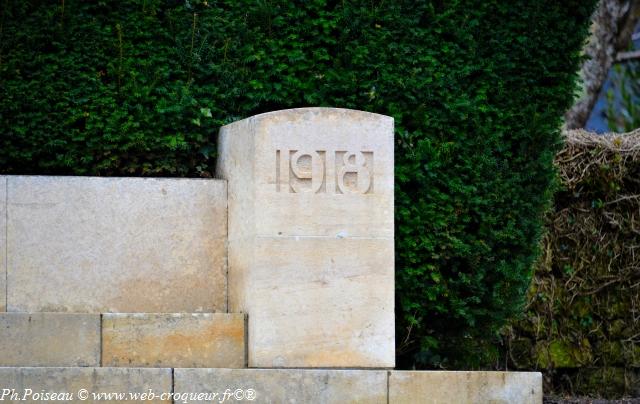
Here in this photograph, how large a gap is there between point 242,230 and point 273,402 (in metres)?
1.09

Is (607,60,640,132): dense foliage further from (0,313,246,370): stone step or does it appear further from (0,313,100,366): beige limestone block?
(0,313,100,366): beige limestone block

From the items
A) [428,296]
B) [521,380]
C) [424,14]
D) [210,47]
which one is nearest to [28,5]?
[210,47]

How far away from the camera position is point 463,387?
269 inches

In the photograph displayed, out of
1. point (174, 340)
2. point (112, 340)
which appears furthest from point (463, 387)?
point (112, 340)

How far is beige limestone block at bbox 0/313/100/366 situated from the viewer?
682 cm

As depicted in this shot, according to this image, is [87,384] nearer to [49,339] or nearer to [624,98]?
[49,339]

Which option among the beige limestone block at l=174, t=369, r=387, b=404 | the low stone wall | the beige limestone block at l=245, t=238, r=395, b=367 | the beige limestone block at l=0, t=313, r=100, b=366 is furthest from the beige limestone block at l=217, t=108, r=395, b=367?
the low stone wall

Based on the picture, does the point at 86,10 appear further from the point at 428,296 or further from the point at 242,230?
the point at 428,296

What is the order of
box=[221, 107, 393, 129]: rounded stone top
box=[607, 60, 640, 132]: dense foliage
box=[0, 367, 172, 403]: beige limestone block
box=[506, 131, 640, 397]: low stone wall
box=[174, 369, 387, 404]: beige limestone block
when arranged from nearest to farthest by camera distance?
box=[0, 367, 172, 403]: beige limestone block < box=[174, 369, 387, 404]: beige limestone block < box=[221, 107, 393, 129]: rounded stone top < box=[506, 131, 640, 397]: low stone wall < box=[607, 60, 640, 132]: dense foliage

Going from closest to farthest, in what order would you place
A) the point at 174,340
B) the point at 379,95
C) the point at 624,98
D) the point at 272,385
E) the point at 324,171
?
the point at 272,385
the point at 174,340
the point at 324,171
the point at 379,95
the point at 624,98

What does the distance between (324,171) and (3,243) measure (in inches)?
76.5

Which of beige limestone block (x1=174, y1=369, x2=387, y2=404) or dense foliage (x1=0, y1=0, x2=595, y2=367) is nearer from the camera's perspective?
beige limestone block (x1=174, y1=369, x2=387, y2=404)

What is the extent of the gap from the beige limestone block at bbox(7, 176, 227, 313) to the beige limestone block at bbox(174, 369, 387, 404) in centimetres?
84

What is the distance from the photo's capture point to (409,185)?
7953 millimetres
